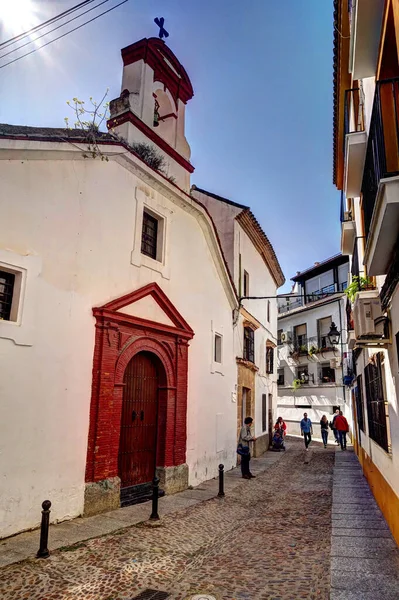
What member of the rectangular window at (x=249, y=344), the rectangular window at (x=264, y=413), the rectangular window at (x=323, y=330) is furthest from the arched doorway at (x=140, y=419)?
the rectangular window at (x=323, y=330)

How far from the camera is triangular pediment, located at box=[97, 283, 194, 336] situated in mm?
7359

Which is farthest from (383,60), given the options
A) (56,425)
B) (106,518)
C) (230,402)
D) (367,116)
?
(230,402)

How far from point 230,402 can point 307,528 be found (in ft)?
19.3

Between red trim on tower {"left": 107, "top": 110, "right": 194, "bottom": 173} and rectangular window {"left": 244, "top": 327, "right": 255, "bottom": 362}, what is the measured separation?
626 centimetres

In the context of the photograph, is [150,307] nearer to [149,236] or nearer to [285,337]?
[149,236]

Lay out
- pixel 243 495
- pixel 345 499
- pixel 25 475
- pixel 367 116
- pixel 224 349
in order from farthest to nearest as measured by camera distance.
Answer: pixel 224 349
pixel 243 495
pixel 345 499
pixel 367 116
pixel 25 475

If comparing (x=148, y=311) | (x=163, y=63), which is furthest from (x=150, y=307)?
(x=163, y=63)

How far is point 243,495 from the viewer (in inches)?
340

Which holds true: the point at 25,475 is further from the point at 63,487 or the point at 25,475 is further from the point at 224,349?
the point at 224,349

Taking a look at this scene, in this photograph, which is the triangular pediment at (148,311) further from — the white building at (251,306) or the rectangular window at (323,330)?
the rectangular window at (323,330)

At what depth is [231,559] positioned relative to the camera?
16.1 ft

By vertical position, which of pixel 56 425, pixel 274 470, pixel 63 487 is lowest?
pixel 274 470

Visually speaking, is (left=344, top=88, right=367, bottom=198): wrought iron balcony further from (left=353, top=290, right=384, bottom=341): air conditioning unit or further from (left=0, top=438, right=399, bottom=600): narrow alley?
(left=0, top=438, right=399, bottom=600): narrow alley

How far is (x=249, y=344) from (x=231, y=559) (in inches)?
406
